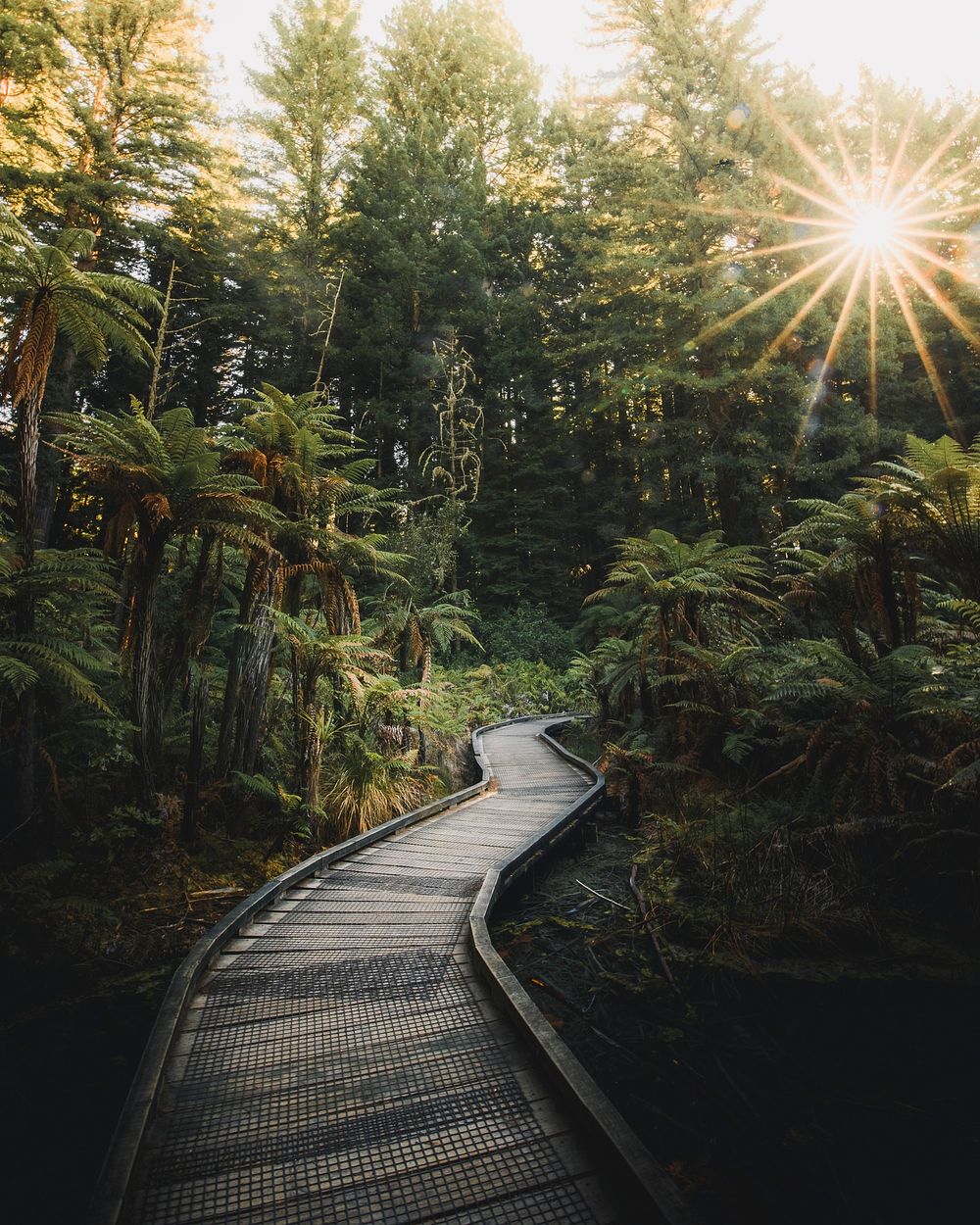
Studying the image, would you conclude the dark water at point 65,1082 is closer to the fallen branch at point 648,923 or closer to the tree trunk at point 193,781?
the tree trunk at point 193,781

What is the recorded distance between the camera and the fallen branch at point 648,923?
Answer: 402cm

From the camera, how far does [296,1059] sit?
2760 mm

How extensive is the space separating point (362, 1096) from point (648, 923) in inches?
111

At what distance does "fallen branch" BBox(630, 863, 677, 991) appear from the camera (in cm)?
402

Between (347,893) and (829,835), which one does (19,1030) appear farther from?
(829,835)

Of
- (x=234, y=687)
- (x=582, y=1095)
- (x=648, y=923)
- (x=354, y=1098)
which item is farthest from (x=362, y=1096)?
(x=234, y=687)

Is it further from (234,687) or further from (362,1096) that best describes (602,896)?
(234,687)

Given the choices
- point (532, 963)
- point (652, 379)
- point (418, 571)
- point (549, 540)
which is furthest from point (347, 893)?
point (549, 540)

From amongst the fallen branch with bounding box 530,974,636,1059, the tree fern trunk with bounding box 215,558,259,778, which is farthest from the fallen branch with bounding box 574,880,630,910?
the tree fern trunk with bounding box 215,558,259,778

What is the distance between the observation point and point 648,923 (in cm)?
471

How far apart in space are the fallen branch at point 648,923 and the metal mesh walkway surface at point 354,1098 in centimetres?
131

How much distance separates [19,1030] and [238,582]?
489 cm

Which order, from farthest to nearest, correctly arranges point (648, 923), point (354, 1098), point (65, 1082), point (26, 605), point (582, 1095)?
1. point (648, 923)
2. point (26, 605)
3. point (65, 1082)
4. point (354, 1098)
5. point (582, 1095)

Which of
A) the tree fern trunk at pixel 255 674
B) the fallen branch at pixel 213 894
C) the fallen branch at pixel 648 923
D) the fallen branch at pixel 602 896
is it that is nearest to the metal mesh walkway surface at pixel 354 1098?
the fallen branch at pixel 213 894
